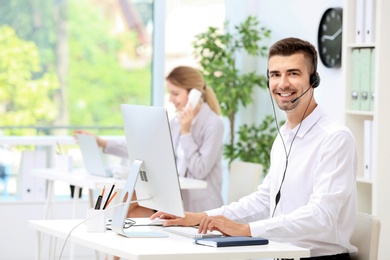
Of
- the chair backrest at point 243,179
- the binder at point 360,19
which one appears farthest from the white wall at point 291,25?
the chair backrest at point 243,179

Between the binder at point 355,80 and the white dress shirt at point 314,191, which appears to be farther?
the binder at point 355,80

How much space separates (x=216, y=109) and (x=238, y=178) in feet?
2.22

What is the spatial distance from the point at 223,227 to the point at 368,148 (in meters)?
1.88

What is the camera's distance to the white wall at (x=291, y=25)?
5.09m

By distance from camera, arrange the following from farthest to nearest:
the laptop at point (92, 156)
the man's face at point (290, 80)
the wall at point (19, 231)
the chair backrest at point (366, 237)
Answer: the wall at point (19, 231)
the laptop at point (92, 156)
the man's face at point (290, 80)
the chair backrest at point (366, 237)

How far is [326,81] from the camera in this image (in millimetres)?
5164

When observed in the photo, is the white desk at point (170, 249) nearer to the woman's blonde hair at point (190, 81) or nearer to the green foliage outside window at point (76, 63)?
the woman's blonde hair at point (190, 81)

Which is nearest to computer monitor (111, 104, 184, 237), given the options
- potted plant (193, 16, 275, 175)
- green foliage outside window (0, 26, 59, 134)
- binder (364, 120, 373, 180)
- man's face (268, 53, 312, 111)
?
man's face (268, 53, 312, 111)

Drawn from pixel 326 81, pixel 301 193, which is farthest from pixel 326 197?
pixel 326 81

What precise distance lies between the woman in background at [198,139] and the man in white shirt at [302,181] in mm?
1749

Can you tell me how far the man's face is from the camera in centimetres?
287

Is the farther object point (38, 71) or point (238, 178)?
point (38, 71)

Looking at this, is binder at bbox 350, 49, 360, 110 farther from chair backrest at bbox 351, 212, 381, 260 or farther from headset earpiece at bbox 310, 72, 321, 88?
chair backrest at bbox 351, 212, 381, 260

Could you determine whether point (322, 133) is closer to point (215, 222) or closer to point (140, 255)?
point (215, 222)
